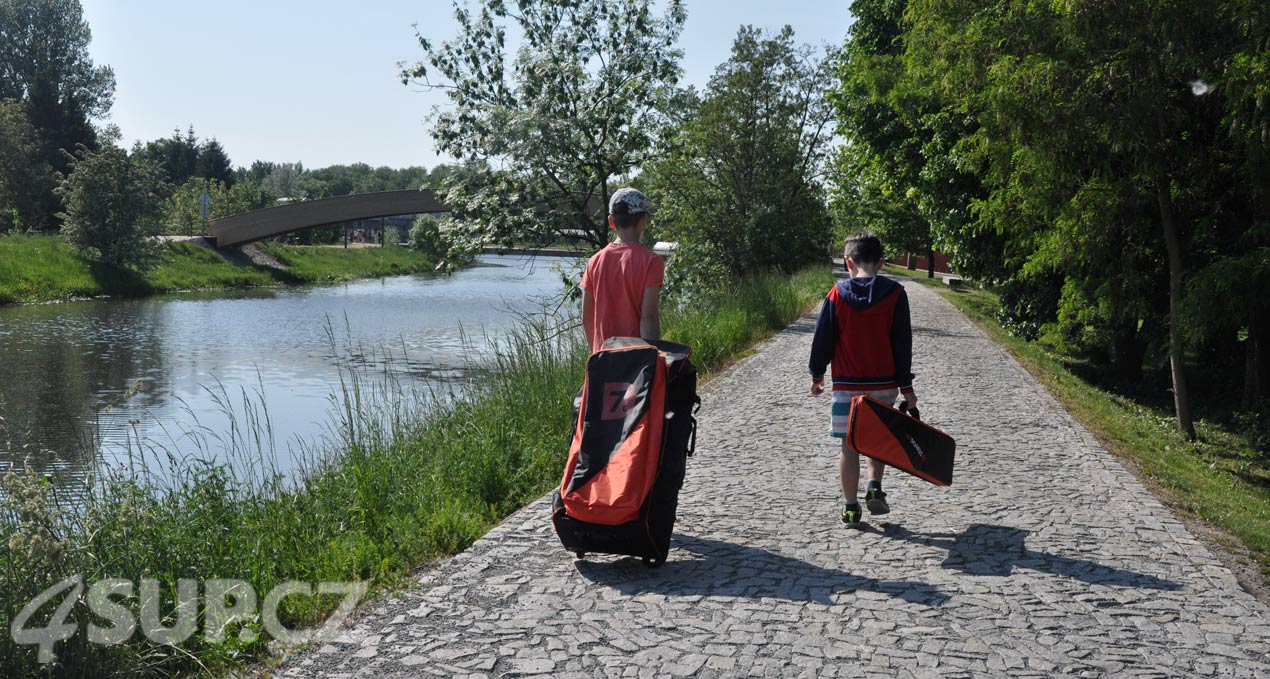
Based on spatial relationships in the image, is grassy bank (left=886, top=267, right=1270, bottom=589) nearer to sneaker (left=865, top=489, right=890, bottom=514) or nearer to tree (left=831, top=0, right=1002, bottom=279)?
sneaker (left=865, top=489, right=890, bottom=514)

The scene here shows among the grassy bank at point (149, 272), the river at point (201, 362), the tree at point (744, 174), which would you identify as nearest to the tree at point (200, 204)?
the grassy bank at point (149, 272)

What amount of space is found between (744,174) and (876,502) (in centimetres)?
1777

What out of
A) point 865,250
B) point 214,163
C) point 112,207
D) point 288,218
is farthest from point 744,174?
point 214,163

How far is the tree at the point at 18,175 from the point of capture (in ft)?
156

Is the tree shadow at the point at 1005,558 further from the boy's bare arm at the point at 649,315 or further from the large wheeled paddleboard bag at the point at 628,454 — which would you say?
the boy's bare arm at the point at 649,315

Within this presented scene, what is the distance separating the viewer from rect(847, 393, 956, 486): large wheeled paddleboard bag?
17.2 feet

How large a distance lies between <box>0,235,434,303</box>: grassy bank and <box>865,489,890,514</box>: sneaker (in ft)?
105

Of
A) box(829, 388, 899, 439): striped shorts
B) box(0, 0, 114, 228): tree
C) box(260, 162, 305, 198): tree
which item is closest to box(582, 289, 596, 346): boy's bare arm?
box(829, 388, 899, 439): striped shorts

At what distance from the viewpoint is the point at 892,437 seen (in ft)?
17.4

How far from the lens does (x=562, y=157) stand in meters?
17.5

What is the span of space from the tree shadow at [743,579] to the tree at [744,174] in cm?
1704

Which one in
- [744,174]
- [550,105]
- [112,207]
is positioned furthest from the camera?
[112,207]

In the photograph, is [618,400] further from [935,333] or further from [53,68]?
[53,68]

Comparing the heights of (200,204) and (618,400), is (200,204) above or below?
above
